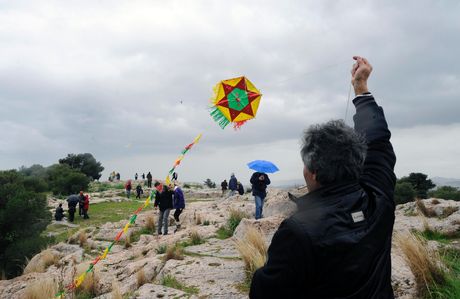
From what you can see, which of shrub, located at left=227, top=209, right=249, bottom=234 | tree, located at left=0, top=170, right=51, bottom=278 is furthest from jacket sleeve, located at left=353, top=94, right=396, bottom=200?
tree, located at left=0, top=170, right=51, bottom=278

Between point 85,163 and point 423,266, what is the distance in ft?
196

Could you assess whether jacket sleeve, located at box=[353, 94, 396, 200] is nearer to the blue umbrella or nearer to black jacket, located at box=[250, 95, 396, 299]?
black jacket, located at box=[250, 95, 396, 299]

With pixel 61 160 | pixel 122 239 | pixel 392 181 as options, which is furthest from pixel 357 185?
pixel 61 160

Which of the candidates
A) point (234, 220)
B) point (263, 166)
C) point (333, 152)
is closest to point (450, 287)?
point (333, 152)

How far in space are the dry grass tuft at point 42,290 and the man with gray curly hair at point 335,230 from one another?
6.04 m

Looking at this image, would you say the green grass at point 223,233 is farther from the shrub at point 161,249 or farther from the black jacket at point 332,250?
the black jacket at point 332,250

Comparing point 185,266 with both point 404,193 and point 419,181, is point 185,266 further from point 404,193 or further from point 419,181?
point 419,181

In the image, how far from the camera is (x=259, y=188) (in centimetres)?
1190

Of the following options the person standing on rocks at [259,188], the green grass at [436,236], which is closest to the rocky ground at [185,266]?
the green grass at [436,236]

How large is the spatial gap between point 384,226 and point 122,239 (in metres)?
12.3

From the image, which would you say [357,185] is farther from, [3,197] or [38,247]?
[3,197]

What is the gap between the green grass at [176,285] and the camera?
18.3ft

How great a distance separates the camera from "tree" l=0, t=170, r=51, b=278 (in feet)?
43.9

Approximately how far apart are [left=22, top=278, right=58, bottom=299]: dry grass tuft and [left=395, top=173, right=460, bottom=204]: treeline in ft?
58.4
